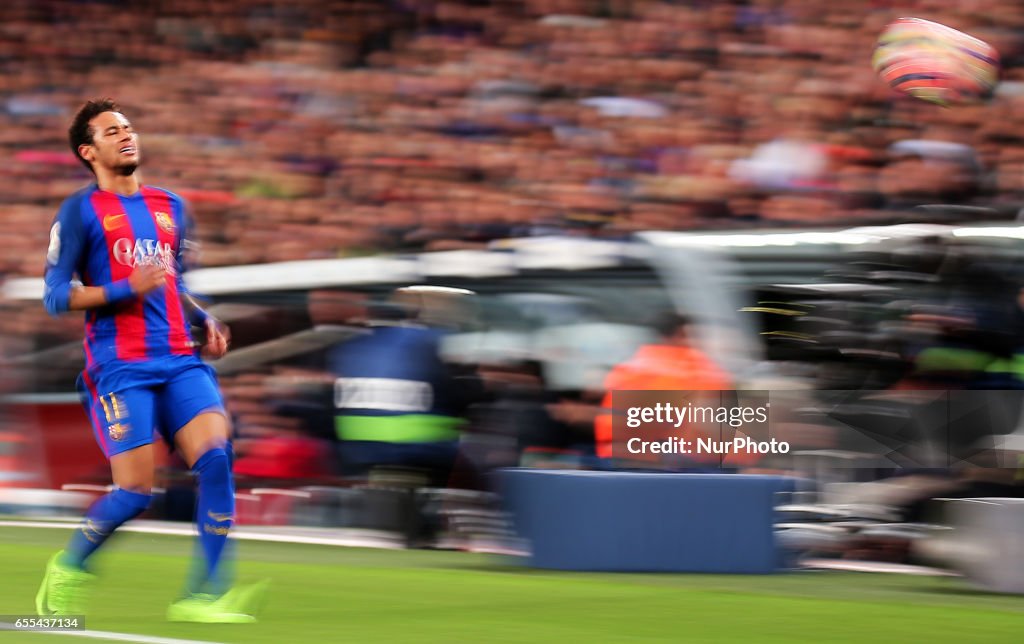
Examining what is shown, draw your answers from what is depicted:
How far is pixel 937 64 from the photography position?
1202 centimetres

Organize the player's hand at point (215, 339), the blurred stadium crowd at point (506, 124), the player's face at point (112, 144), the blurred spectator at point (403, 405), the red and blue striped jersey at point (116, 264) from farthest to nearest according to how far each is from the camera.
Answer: the blurred stadium crowd at point (506, 124)
the blurred spectator at point (403, 405)
the player's hand at point (215, 339)
the player's face at point (112, 144)
the red and blue striped jersey at point (116, 264)

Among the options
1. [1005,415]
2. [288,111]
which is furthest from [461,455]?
[288,111]

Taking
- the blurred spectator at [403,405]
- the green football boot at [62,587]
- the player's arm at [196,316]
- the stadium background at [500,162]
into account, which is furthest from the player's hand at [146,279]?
the blurred spectator at [403,405]

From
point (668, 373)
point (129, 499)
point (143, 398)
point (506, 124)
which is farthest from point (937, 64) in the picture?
point (129, 499)

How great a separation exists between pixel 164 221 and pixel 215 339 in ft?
1.46

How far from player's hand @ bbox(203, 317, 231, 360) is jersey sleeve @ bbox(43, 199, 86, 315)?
0.51m

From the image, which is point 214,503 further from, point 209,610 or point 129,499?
point 209,610

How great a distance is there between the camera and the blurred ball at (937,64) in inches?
465

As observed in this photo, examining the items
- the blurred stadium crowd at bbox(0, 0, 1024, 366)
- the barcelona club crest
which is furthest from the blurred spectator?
the barcelona club crest

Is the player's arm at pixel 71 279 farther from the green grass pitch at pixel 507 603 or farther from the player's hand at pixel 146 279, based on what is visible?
the green grass pitch at pixel 507 603

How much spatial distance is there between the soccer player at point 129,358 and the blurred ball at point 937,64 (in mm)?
6861

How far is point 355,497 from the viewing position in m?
11.3

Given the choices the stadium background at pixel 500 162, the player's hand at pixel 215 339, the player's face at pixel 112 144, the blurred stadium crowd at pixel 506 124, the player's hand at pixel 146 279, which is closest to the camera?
the player's hand at pixel 146 279

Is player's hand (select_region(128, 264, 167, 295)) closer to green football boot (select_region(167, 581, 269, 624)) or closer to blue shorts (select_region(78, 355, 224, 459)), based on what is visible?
blue shorts (select_region(78, 355, 224, 459))
